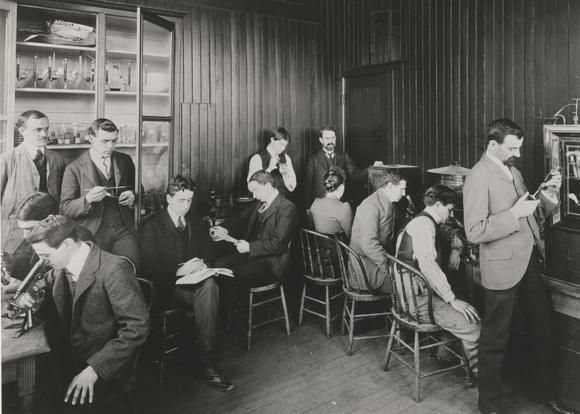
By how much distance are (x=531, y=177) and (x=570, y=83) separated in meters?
0.73

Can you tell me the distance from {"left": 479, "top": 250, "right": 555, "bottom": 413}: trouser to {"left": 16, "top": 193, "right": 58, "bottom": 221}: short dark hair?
9.37ft

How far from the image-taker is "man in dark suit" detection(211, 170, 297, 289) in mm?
3678

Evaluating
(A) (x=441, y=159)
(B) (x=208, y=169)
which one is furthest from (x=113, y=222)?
(A) (x=441, y=159)

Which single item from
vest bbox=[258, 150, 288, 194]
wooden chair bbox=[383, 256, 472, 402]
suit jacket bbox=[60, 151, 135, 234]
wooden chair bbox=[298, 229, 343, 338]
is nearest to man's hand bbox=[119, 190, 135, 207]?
suit jacket bbox=[60, 151, 135, 234]

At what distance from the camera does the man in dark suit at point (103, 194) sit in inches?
136

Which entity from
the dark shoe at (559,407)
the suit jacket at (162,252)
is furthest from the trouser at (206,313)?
the dark shoe at (559,407)

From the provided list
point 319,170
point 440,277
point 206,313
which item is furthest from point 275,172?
point 440,277

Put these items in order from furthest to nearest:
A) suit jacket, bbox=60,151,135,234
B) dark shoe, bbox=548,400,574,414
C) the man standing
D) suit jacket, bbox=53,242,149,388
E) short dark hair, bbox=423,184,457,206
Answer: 1. the man standing
2. suit jacket, bbox=60,151,135,234
3. short dark hair, bbox=423,184,457,206
4. dark shoe, bbox=548,400,574,414
5. suit jacket, bbox=53,242,149,388

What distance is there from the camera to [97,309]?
2086 millimetres

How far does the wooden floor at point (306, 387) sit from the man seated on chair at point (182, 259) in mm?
197

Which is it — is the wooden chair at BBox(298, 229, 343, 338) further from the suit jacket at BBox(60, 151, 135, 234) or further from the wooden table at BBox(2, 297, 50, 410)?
the wooden table at BBox(2, 297, 50, 410)

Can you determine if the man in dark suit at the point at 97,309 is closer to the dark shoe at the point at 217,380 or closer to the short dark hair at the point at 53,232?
the short dark hair at the point at 53,232

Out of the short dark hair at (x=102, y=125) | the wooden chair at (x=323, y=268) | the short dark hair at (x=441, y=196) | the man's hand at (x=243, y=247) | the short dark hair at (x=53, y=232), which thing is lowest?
the wooden chair at (x=323, y=268)

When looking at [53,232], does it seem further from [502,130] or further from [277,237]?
[502,130]
